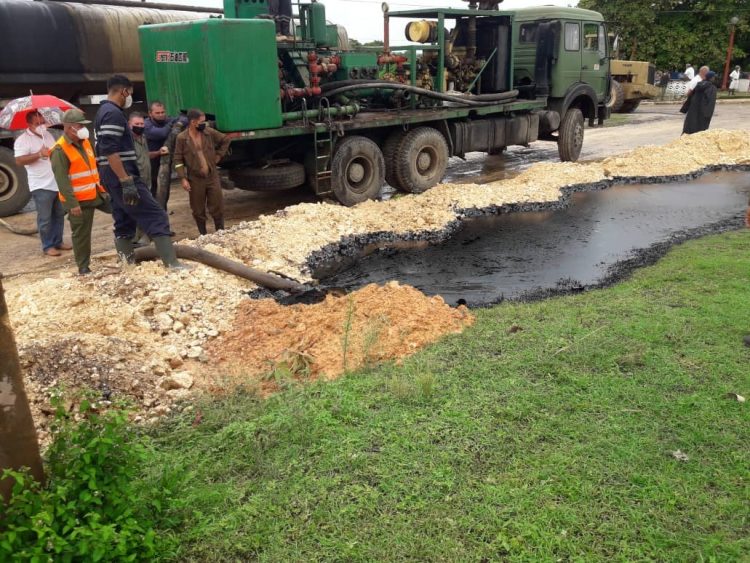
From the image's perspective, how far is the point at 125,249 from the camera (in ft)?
22.0

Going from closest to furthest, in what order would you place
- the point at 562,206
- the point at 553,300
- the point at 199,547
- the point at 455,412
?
the point at 199,547
the point at 455,412
the point at 553,300
the point at 562,206

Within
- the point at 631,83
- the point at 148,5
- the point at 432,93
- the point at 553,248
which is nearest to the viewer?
the point at 553,248

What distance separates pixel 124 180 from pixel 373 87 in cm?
478

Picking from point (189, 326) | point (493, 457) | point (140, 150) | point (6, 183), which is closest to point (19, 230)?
point (6, 183)

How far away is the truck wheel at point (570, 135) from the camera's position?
13.6 metres

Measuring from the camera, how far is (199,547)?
2.80 metres

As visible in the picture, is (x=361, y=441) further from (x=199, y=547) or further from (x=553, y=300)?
(x=553, y=300)

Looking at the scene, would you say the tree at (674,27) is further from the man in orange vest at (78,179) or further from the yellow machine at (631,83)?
the man in orange vest at (78,179)

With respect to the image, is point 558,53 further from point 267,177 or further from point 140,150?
point 140,150

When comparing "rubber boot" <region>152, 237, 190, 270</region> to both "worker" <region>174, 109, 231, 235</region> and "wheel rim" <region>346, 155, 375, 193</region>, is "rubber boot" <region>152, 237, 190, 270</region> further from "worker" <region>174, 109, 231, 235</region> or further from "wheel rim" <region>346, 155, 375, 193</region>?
"wheel rim" <region>346, 155, 375, 193</region>

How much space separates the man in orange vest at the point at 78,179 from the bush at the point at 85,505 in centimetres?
389

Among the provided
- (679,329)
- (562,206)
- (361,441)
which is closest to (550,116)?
(562,206)

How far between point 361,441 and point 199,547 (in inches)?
41.8

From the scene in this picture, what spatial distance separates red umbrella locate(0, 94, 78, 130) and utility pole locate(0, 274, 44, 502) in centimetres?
571
